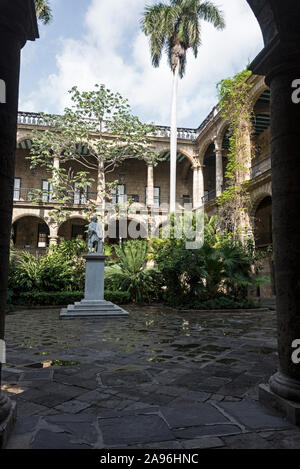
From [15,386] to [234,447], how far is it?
2.09 metres

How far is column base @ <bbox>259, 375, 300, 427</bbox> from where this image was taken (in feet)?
7.53

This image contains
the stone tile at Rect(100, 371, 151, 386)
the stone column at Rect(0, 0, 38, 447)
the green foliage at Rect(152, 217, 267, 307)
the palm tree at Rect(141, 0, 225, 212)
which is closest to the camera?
the stone column at Rect(0, 0, 38, 447)

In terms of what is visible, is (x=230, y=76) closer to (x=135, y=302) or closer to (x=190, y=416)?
(x=135, y=302)

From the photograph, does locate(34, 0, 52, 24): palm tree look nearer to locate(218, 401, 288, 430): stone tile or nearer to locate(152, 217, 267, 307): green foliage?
locate(152, 217, 267, 307): green foliage

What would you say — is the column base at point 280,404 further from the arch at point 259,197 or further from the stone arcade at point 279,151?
the arch at point 259,197

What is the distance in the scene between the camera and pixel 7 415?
83.4 inches

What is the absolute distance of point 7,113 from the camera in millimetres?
2285

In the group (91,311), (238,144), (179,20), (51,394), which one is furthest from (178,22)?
(51,394)

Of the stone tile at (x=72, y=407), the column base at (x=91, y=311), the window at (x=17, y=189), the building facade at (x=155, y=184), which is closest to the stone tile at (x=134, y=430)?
the stone tile at (x=72, y=407)

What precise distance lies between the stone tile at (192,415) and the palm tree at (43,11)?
59.8 feet

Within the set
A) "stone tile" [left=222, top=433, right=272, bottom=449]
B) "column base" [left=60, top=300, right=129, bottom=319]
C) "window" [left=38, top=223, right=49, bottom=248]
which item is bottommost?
"column base" [left=60, top=300, right=129, bottom=319]

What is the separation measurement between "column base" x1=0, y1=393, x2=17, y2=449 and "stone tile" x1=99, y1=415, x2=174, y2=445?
0.57 metres

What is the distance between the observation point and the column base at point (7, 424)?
1950 mm

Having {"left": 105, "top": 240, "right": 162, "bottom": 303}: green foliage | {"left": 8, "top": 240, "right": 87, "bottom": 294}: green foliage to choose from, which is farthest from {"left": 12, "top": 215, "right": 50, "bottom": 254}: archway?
{"left": 105, "top": 240, "right": 162, "bottom": 303}: green foliage
